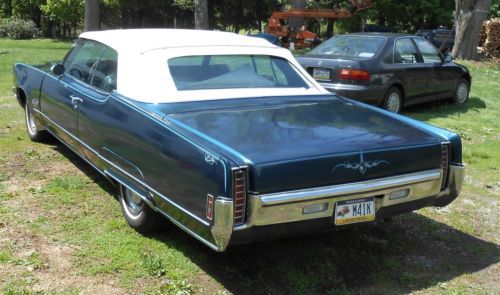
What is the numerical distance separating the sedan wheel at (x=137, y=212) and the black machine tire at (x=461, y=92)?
26.7 ft

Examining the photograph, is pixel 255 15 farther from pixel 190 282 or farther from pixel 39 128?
pixel 190 282

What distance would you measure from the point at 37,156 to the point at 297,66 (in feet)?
10.0

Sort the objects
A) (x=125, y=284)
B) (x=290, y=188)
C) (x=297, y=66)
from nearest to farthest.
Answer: (x=290, y=188) < (x=125, y=284) < (x=297, y=66)

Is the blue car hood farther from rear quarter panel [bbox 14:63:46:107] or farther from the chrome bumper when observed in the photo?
rear quarter panel [bbox 14:63:46:107]

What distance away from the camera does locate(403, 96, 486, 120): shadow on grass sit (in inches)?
389

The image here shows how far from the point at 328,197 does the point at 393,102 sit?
20.8ft

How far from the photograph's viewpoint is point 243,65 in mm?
4867

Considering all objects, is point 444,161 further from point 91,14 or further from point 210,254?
point 91,14

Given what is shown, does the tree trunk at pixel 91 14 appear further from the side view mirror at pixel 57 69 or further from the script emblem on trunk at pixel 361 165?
the script emblem on trunk at pixel 361 165

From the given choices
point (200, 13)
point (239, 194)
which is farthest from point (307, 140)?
point (200, 13)

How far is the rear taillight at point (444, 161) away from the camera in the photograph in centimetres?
394

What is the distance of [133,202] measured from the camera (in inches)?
172

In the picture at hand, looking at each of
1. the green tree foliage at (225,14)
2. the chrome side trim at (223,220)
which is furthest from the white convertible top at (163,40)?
the green tree foliage at (225,14)

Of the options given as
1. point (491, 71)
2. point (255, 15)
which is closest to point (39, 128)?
point (491, 71)
